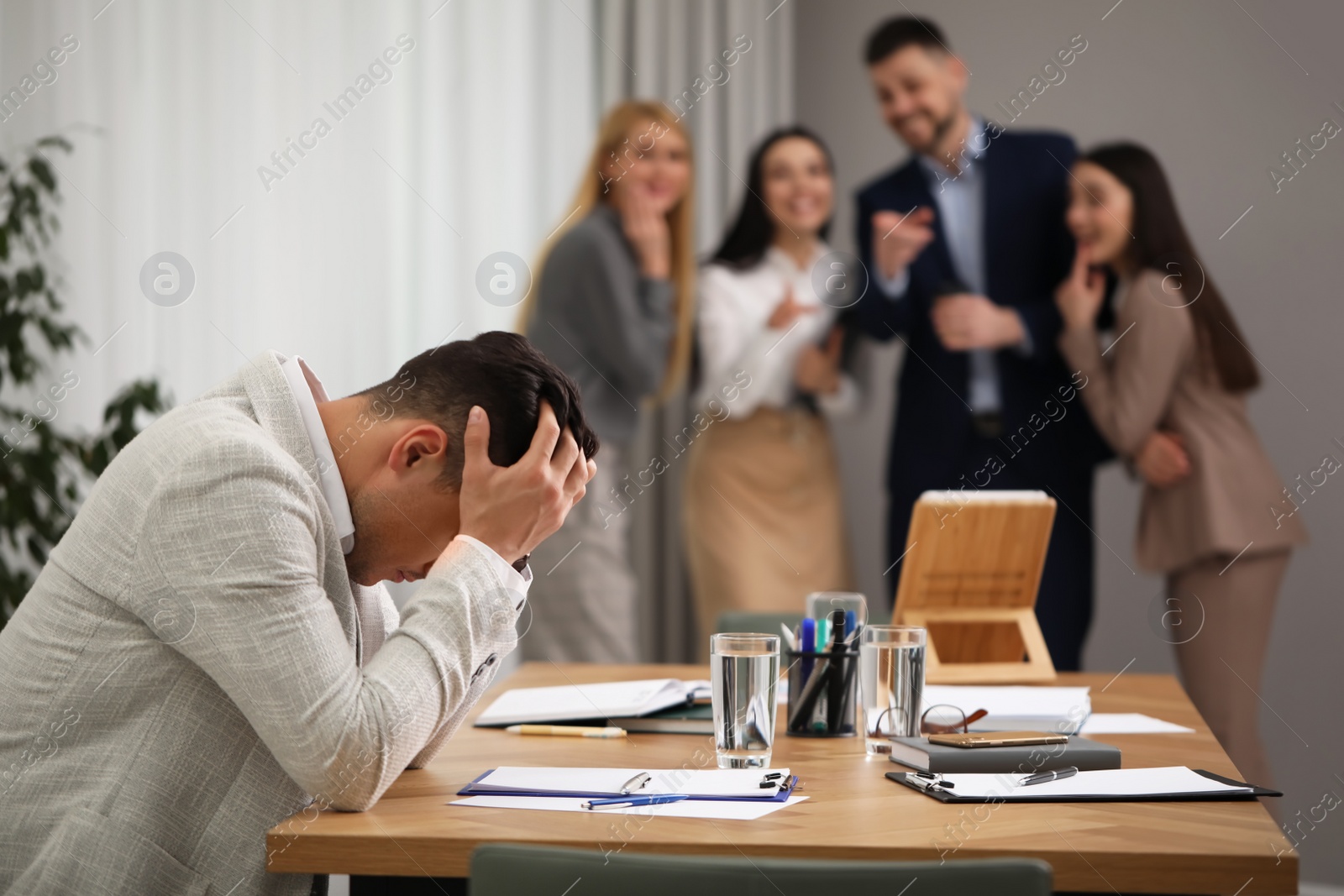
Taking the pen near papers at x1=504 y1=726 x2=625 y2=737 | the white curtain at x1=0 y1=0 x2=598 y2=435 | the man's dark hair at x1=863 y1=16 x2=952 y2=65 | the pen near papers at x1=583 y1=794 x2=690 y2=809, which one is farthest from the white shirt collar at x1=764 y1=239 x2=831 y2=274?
the pen near papers at x1=583 y1=794 x2=690 y2=809

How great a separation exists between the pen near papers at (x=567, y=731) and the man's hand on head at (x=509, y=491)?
31cm

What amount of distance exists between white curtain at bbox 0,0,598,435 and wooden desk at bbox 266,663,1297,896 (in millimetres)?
2452

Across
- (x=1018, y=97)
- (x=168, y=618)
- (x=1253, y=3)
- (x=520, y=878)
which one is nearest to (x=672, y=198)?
(x=1018, y=97)

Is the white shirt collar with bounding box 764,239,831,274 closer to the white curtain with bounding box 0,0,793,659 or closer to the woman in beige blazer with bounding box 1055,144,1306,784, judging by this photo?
the white curtain with bounding box 0,0,793,659

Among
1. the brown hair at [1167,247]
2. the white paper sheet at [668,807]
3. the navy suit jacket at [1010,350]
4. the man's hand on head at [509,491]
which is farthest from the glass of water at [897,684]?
the brown hair at [1167,247]

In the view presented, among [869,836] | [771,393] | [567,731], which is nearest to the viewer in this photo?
[869,836]

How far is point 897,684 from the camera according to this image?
4.45ft

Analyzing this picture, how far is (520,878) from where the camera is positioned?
0.74 metres

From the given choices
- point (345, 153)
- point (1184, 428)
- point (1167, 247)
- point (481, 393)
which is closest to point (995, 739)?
point (481, 393)

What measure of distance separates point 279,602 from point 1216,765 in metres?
0.97

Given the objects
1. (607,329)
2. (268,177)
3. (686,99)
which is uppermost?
(686,99)

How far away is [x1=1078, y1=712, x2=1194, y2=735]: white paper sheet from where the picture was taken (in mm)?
1471

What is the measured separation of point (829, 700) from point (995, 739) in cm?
26

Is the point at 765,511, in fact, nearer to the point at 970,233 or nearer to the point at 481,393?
the point at 970,233
